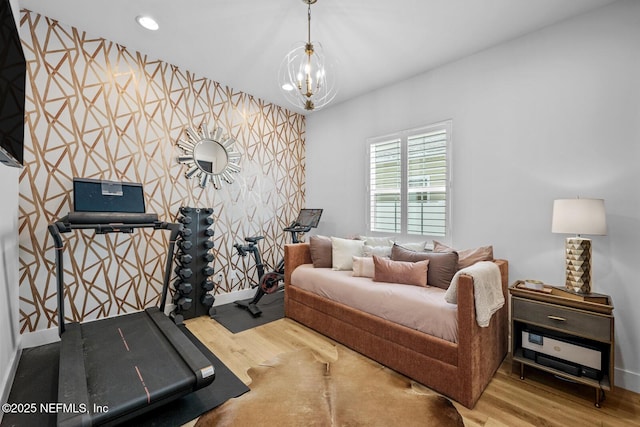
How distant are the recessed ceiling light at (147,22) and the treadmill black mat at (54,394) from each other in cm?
307

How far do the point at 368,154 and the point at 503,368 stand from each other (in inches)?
110

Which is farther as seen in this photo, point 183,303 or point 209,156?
point 209,156

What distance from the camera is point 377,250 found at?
10.6 ft

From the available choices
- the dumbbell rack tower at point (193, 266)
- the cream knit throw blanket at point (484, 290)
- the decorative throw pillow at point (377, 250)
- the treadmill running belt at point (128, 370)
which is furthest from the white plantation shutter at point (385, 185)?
the treadmill running belt at point (128, 370)

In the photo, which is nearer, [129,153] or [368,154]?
[129,153]

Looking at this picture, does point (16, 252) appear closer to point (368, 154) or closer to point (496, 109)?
point (368, 154)

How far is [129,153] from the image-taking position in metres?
3.14

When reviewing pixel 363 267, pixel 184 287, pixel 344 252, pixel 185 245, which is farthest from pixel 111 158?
pixel 363 267

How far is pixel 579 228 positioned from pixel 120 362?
3.44 metres

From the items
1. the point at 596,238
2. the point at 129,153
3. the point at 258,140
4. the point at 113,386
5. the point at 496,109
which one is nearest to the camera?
the point at 113,386

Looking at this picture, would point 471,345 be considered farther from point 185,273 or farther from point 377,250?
point 185,273

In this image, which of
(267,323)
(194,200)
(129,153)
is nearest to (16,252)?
(129,153)

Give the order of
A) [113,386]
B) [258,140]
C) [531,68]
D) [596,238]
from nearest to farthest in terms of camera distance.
Answer: [113,386]
[596,238]
[531,68]
[258,140]

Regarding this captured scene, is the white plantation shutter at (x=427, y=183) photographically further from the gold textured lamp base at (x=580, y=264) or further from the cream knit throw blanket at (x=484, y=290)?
the gold textured lamp base at (x=580, y=264)
